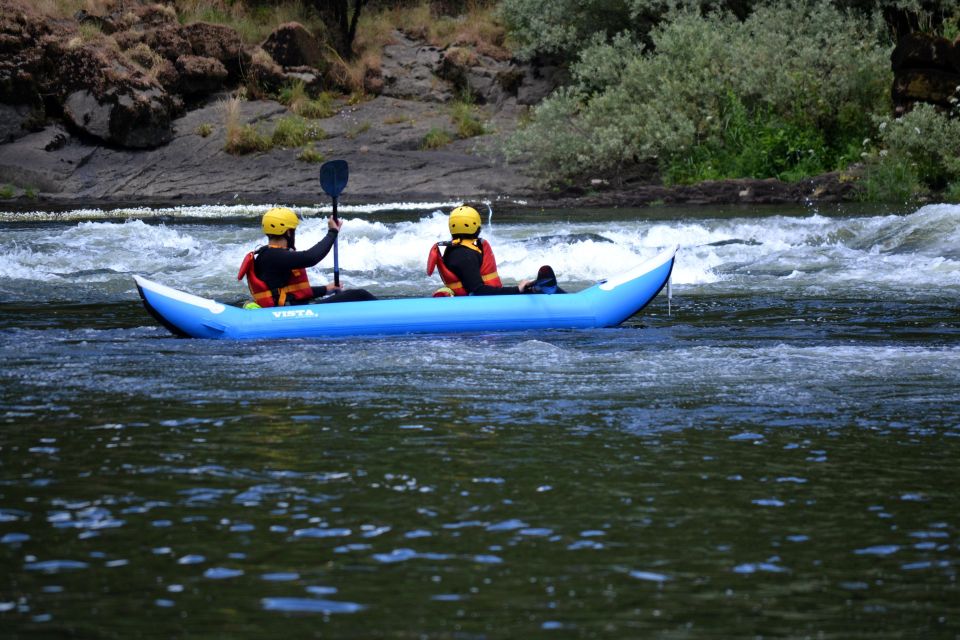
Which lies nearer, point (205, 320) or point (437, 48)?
point (205, 320)

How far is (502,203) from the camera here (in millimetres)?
20516

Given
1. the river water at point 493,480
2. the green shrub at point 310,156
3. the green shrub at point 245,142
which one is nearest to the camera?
the river water at point 493,480

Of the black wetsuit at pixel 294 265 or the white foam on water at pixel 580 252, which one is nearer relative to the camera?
the black wetsuit at pixel 294 265

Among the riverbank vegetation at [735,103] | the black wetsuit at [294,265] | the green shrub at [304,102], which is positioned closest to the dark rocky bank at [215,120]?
the green shrub at [304,102]

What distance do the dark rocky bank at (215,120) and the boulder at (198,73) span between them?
3 centimetres

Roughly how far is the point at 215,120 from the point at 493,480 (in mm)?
20943

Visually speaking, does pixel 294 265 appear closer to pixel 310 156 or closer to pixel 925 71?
pixel 925 71

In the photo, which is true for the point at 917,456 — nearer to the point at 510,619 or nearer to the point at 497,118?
the point at 510,619

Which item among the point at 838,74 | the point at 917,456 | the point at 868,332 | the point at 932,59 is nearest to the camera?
the point at 917,456

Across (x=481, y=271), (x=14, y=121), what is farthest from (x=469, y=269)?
(x=14, y=121)

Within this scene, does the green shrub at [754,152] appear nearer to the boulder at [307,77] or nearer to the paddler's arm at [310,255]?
the boulder at [307,77]

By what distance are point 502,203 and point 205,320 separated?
490 inches

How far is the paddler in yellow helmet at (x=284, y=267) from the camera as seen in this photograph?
836 centimetres

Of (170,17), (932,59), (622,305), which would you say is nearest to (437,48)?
(170,17)
